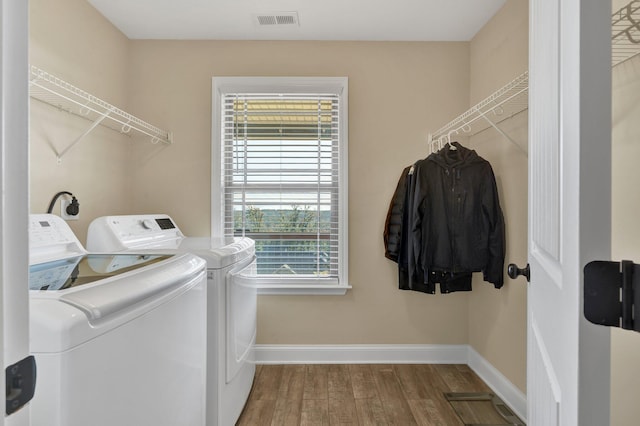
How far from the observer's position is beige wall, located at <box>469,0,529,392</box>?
6.59ft

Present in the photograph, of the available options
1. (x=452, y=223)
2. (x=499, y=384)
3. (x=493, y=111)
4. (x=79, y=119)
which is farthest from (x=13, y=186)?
(x=499, y=384)

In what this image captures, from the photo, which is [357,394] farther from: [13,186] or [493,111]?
[13,186]

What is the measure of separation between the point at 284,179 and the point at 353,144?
1.95 feet

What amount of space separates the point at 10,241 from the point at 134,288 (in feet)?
1.86

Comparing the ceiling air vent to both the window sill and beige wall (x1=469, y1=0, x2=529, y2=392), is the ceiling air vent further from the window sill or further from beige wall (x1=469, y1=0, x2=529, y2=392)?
the window sill

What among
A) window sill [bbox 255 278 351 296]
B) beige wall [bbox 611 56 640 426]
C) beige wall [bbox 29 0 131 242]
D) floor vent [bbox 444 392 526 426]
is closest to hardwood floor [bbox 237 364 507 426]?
floor vent [bbox 444 392 526 426]

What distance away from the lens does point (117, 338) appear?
0.84 meters

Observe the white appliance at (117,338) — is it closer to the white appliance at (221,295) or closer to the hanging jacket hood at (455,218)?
the white appliance at (221,295)

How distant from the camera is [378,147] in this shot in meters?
2.70

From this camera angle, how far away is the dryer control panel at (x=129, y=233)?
187 centimetres

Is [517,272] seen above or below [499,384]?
above

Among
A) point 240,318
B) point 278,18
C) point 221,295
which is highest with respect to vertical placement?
point 278,18

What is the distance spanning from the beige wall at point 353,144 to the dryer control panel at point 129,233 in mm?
369

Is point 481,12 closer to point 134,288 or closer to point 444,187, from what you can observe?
point 444,187
